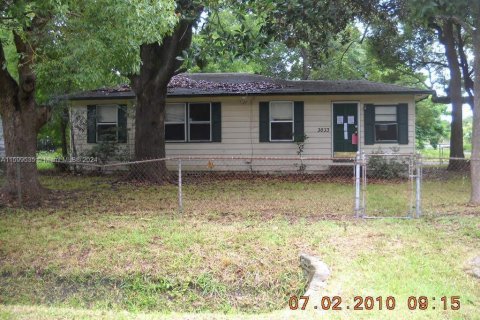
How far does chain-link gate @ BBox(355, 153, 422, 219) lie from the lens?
311 inches

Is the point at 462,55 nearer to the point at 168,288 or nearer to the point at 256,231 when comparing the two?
the point at 256,231

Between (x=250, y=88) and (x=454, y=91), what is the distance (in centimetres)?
829

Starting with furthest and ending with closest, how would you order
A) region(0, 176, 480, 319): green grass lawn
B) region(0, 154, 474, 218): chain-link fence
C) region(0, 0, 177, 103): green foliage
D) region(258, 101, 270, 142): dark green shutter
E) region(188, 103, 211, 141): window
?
region(188, 103, 211, 141): window → region(258, 101, 270, 142): dark green shutter → region(0, 154, 474, 218): chain-link fence → region(0, 0, 177, 103): green foliage → region(0, 176, 480, 319): green grass lawn

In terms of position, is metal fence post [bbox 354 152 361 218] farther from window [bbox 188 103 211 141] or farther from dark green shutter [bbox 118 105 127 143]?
dark green shutter [bbox 118 105 127 143]

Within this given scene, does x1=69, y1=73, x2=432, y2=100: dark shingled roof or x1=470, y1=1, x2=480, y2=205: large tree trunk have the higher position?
x1=69, y1=73, x2=432, y2=100: dark shingled roof

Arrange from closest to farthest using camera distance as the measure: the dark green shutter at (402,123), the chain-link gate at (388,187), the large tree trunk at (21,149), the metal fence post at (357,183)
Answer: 1. the metal fence post at (357,183)
2. the chain-link gate at (388,187)
3. the large tree trunk at (21,149)
4. the dark green shutter at (402,123)

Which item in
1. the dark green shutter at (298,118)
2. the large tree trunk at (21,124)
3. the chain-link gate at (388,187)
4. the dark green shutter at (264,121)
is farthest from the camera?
the dark green shutter at (264,121)

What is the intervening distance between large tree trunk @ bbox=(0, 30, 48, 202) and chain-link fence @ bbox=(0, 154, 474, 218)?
72 millimetres

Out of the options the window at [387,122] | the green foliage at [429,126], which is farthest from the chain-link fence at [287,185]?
the green foliage at [429,126]

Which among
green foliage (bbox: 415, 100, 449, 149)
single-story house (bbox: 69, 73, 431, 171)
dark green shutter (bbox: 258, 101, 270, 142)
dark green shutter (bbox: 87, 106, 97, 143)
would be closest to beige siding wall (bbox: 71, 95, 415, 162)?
single-story house (bbox: 69, 73, 431, 171)

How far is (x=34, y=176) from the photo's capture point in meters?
10.0

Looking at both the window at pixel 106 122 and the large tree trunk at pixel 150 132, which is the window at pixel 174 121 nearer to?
the window at pixel 106 122

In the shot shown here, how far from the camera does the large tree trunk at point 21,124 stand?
9.45 metres

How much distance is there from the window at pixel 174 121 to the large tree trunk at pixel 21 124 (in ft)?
21.6
